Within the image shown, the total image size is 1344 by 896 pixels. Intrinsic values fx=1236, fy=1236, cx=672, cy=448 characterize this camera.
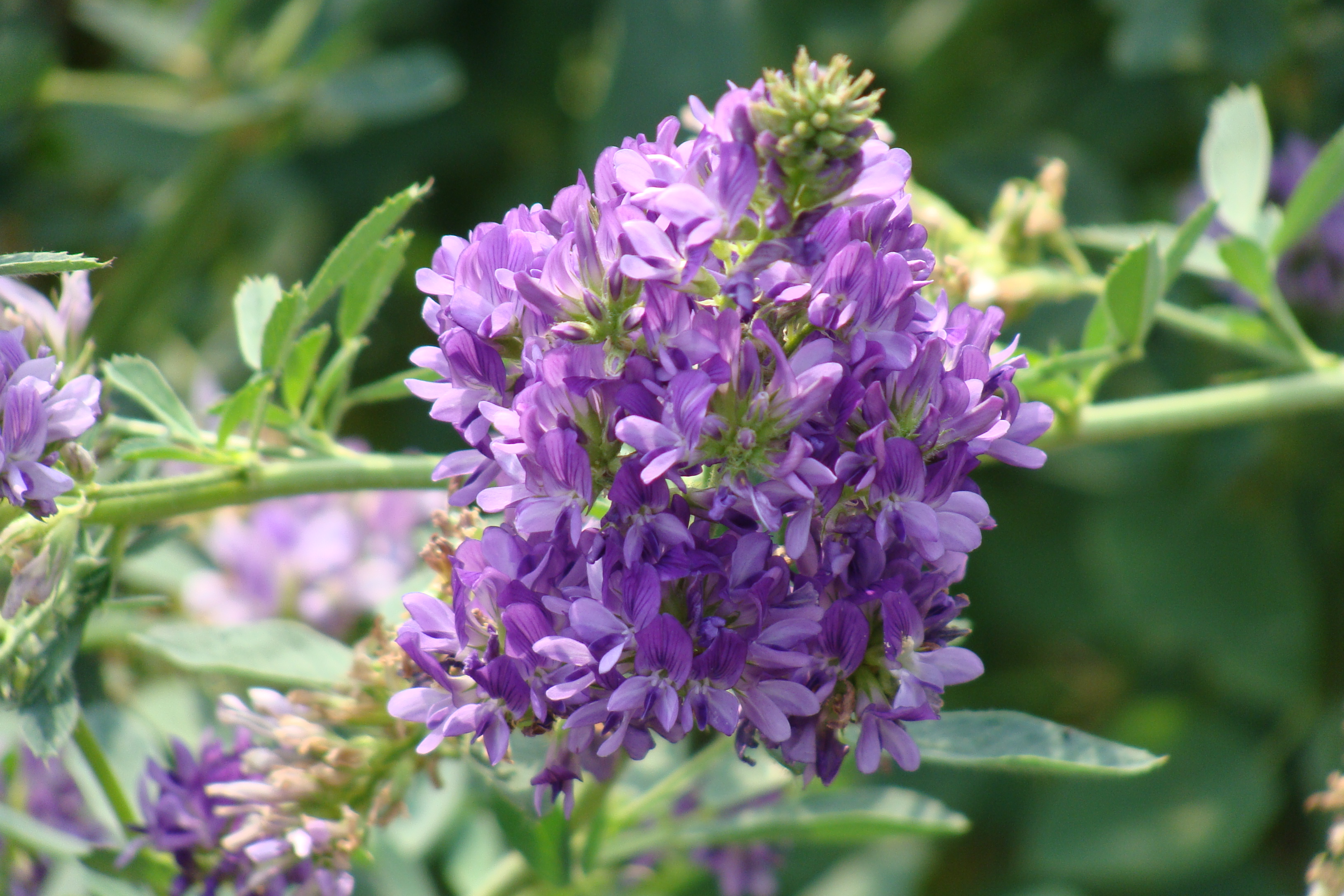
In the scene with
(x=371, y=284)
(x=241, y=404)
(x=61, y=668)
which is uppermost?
(x=371, y=284)

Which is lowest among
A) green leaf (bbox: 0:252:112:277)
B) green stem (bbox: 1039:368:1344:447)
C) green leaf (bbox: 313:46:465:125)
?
green stem (bbox: 1039:368:1344:447)

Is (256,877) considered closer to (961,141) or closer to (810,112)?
(810,112)

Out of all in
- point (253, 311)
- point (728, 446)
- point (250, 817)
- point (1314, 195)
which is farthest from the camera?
point (1314, 195)

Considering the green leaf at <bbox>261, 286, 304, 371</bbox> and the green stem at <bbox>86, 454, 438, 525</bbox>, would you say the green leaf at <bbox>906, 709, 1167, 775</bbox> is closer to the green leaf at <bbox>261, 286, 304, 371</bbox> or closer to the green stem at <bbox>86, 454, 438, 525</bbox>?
the green stem at <bbox>86, 454, 438, 525</bbox>

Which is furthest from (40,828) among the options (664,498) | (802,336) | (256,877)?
(802,336)

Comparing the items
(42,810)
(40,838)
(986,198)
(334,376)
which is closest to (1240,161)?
(986,198)

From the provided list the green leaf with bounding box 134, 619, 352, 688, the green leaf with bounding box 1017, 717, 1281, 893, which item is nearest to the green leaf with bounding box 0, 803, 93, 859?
the green leaf with bounding box 134, 619, 352, 688

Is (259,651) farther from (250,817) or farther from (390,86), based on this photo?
(390,86)
